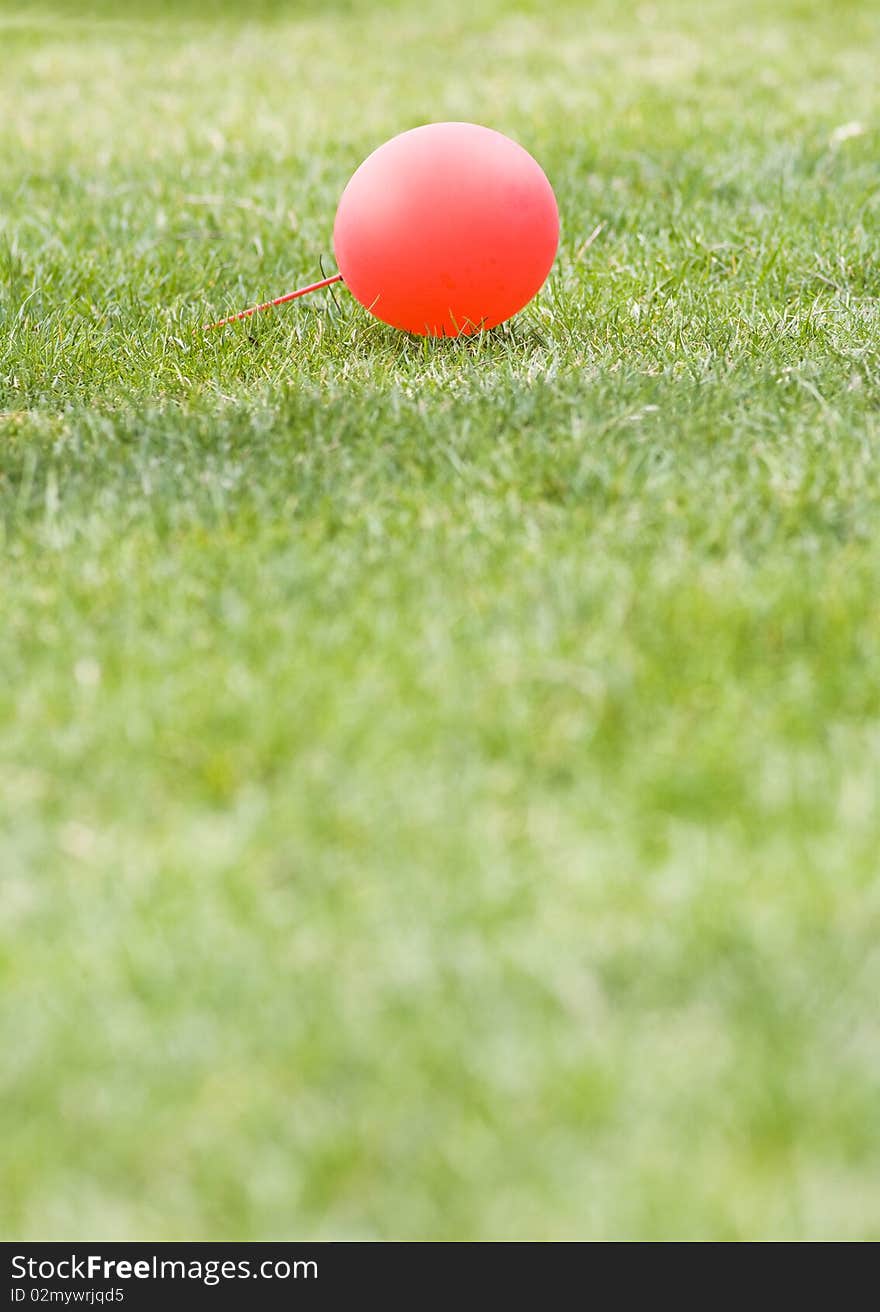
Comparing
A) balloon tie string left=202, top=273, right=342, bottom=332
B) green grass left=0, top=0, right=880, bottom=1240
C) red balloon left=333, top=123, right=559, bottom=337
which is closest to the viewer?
green grass left=0, top=0, right=880, bottom=1240

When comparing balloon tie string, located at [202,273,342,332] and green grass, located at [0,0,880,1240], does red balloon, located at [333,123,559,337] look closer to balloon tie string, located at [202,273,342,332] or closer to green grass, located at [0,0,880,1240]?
green grass, located at [0,0,880,1240]

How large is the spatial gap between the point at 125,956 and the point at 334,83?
8.24 metres

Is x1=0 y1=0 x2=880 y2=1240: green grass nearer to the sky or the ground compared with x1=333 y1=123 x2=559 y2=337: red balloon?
nearer to the ground

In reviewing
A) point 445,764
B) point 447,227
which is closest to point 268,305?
point 447,227

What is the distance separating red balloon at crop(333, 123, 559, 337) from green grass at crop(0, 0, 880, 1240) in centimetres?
15

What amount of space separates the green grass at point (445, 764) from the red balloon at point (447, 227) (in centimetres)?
15

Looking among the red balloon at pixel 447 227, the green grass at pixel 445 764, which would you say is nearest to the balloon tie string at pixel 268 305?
the green grass at pixel 445 764

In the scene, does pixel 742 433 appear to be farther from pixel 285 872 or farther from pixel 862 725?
pixel 285 872

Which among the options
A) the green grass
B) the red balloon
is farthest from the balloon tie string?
the red balloon

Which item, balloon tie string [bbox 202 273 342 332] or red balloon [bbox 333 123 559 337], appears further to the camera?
balloon tie string [bbox 202 273 342 332]

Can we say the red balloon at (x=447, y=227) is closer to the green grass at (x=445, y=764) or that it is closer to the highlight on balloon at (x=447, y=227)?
the highlight on balloon at (x=447, y=227)

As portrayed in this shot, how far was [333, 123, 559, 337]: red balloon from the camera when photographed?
4.19 metres

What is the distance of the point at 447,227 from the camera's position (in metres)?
→ 4.19

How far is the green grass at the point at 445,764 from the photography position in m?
1.77
